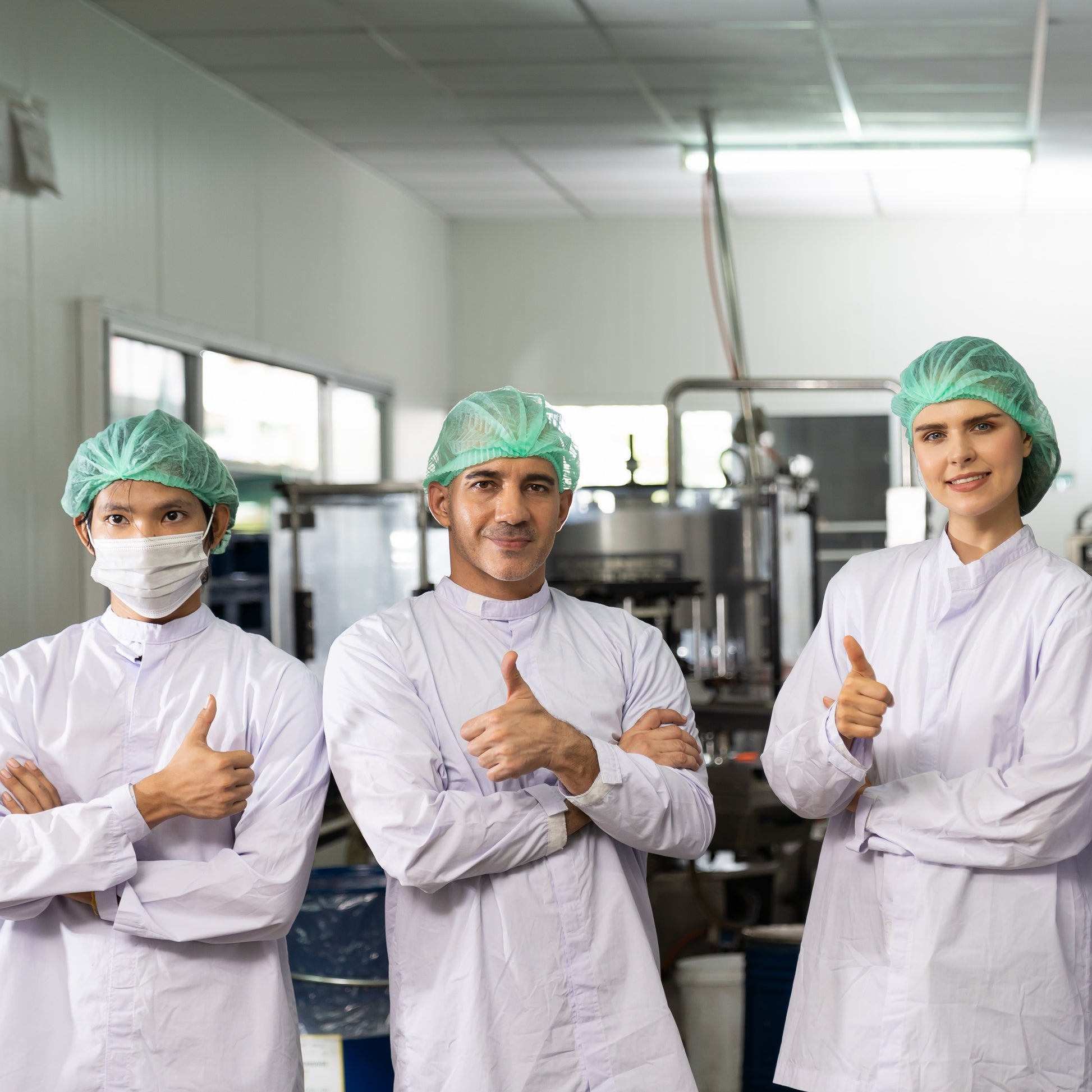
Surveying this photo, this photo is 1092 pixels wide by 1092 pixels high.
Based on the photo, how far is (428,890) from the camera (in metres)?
1.42

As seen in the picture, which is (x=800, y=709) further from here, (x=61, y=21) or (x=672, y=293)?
(x=672, y=293)

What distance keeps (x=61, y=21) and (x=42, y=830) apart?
252 cm

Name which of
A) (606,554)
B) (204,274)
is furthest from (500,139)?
(606,554)

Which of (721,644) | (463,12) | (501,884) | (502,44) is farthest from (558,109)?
(501,884)

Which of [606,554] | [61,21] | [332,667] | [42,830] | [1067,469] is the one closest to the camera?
Result: [42,830]

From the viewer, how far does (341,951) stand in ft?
7.55

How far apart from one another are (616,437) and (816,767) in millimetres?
4780

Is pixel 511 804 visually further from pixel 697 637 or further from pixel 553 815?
pixel 697 637

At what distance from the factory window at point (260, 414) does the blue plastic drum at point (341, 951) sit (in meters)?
2.03

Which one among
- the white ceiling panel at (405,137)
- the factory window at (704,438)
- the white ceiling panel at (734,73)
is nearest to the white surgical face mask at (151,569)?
the white ceiling panel at (734,73)

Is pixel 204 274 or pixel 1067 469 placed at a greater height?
pixel 204 274

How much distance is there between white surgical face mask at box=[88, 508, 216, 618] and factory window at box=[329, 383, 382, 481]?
353cm

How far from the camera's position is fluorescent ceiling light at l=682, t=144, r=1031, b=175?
4809 millimetres

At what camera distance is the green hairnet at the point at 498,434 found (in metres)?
1.55
